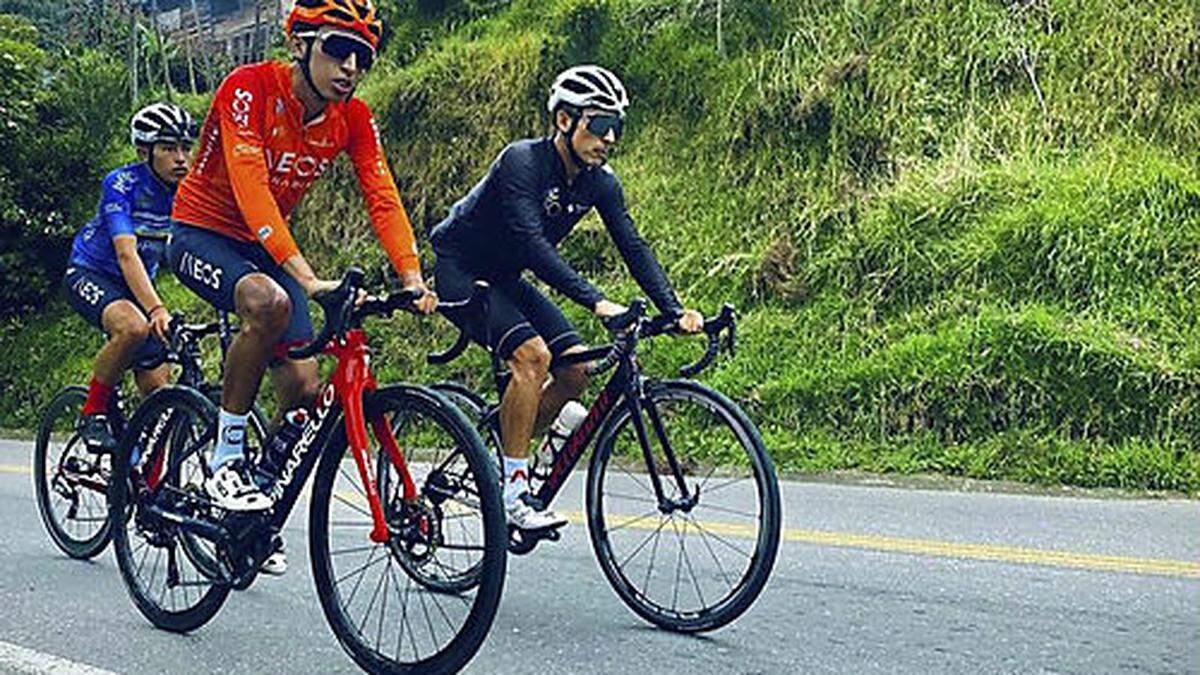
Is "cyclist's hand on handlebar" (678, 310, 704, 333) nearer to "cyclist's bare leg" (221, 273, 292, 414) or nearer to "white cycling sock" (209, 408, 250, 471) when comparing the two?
"cyclist's bare leg" (221, 273, 292, 414)

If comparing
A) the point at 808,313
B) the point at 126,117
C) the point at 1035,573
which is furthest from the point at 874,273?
the point at 126,117

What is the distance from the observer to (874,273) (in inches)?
500

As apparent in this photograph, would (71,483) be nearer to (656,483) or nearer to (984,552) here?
(656,483)

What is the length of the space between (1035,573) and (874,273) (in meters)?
6.61

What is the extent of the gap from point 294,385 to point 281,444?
337 mm

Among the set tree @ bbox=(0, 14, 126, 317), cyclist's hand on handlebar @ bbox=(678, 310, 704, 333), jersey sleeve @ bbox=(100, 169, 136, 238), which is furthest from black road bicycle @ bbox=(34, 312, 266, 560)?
tree @ bbox=(0, 14, 126, 317)

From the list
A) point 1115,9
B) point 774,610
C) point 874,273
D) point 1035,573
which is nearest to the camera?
point 774,610

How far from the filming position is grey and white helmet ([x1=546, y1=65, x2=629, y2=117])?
5594 millimetres

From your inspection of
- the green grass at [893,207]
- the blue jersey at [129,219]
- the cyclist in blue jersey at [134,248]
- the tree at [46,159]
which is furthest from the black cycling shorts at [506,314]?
the tree at [46,159]

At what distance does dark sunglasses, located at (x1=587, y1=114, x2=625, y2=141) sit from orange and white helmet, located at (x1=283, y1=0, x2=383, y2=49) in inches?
35.8

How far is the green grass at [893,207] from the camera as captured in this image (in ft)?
34.7

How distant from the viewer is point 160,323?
629 centimetres

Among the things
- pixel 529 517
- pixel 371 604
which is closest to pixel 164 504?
pixel 371 604

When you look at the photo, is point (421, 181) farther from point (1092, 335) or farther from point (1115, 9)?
point (1092, 335)
